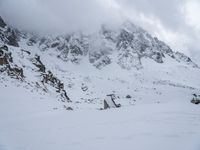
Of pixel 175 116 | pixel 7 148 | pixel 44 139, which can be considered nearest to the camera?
pixel 7 148

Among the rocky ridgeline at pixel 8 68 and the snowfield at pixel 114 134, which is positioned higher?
the rocky ridgeline at pixel 8 68

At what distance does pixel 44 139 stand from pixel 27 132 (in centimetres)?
152

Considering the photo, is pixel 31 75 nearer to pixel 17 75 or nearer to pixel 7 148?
pixel 17 75

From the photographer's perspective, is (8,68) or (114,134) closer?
(114,134)

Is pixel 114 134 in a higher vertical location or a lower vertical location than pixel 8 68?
lower

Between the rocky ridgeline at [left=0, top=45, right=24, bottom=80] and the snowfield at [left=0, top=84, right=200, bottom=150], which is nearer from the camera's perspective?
the snowfield at [left=0, top=84, right=200, bottom=150]

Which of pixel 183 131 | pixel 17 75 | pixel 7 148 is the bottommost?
pixel 7 148

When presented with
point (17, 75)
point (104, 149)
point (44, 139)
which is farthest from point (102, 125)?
point (17, 75)

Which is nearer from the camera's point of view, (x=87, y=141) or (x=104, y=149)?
(x=104, y=149)

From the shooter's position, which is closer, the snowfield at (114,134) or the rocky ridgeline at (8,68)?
the snowfield at (114,134)

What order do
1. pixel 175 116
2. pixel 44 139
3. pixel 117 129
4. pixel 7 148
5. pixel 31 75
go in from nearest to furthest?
1. pixel 7 148
2. pixel 44 139
3. pixel 117 129
4. pixel 175 116
5. pixel 31 75

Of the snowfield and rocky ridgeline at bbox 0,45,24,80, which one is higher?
rocky ridgeline at bbox 0,45,24,80

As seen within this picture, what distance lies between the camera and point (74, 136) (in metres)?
8.73

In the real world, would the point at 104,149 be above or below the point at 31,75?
below
